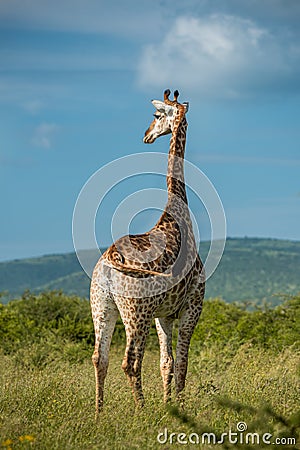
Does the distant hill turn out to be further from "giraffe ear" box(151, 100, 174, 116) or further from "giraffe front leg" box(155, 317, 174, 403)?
"giraffe ear" box(151, 100, 174, 116)

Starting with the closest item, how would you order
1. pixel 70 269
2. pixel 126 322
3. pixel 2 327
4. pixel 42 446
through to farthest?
1. pixel 42 446
2. pixel 126 322
3. pixel 2 327
4. pixel 70 269

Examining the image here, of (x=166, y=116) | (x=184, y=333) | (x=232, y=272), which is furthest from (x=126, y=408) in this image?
(x=232, y=272)

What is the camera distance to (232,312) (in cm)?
1889

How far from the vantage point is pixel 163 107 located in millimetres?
10047

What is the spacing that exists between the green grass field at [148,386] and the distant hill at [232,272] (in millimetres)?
62118

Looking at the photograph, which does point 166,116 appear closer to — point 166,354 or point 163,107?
point 163,107

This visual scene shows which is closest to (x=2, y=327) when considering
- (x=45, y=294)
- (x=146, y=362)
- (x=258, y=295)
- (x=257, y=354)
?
(x=45, y=294)

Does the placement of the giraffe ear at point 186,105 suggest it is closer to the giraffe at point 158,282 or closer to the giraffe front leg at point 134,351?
the giraffe at point 158,282

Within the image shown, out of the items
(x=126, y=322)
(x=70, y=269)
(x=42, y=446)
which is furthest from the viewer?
(x=70, y=269)

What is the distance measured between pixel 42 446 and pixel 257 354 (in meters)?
8.26

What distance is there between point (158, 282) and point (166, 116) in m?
2.29

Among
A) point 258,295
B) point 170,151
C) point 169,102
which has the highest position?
point 169,102

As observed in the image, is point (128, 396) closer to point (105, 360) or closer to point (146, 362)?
point (105, 360)

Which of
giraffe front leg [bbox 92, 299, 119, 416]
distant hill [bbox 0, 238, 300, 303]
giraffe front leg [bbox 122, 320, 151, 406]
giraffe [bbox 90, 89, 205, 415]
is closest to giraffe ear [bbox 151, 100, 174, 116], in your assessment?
giraffe [bbox 90, 89, 205, 415]
